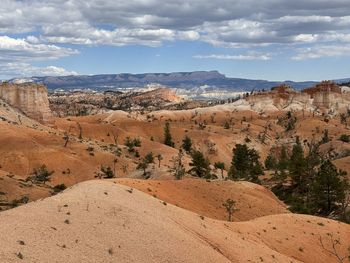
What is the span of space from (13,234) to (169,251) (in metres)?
8.76

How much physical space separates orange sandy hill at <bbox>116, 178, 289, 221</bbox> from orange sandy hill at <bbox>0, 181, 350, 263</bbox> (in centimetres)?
1131

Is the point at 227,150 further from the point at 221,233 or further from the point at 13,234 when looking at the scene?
the point at 13,234

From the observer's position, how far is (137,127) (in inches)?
7190

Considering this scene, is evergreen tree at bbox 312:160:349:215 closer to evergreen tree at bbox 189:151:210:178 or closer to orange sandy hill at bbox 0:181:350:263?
evergreen tree at bbox 189:151:210:178

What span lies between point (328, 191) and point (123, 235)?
5106cm

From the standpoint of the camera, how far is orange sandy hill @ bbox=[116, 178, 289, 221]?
51594mm

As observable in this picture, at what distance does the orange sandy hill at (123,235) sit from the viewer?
23172 mm

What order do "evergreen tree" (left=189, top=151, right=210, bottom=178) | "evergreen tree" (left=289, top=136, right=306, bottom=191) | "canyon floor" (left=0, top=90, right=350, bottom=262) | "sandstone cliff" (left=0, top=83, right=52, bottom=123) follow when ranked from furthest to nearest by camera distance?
"sandstone cliff" (left=0, top=83, right=52, bottom=123) → "evergreen tree" (left=289, top=136, right=306, bottom=191) → "evergreen tree" (left=189, top=151, right=210, bottom=178) → "canyon floor" (left=0, top=90, right=350, bottom=262)

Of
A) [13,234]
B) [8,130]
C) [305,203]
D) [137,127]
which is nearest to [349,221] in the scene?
[305,203]

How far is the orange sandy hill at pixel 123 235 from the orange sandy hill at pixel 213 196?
11315 mm

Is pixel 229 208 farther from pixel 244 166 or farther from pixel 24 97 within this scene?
pixel 24 97

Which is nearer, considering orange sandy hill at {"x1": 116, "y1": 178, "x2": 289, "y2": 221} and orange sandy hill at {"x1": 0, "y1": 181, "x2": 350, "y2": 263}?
orange sandy hill at {"x1": 0, "y1": 181, "x2": 350, "y2": 263}

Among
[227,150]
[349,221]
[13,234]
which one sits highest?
[13,234]

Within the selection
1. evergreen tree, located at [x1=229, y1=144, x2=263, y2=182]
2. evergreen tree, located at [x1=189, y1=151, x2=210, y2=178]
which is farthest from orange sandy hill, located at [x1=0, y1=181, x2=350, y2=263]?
evergreen tree, located at [x1=229, y1=144, x2=263, y2=182]
